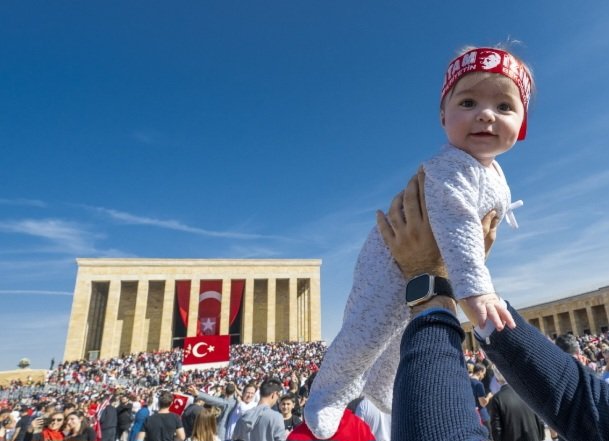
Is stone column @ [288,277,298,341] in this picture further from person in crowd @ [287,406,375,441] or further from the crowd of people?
person in crowd @ [287,406,375,441]

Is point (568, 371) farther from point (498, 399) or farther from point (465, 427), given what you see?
point (498, 399)

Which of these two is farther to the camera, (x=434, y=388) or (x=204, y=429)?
(x=204, y=429)

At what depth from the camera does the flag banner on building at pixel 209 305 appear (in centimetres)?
4453

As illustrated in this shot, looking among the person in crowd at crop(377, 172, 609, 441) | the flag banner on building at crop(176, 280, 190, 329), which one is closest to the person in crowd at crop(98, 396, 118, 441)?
the person in crowd at crop(377, 172, 609, 441)

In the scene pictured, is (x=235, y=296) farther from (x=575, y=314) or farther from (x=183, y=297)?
(x=575, y=314)

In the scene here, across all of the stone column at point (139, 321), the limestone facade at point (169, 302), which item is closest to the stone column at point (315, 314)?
the limestone facade at point (169, 302)

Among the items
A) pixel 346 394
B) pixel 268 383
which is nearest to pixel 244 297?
pixel 268 383

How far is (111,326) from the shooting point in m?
42.7

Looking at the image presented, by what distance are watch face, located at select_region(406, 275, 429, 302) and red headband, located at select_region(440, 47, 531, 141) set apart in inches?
42.2

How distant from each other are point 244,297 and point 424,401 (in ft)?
154

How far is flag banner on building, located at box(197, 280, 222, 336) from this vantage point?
4453cm

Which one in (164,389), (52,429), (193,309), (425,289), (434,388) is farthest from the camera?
(193,309)

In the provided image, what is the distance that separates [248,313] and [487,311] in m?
46.3

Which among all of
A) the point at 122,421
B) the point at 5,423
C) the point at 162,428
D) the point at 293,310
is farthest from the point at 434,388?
the point at 293,310
